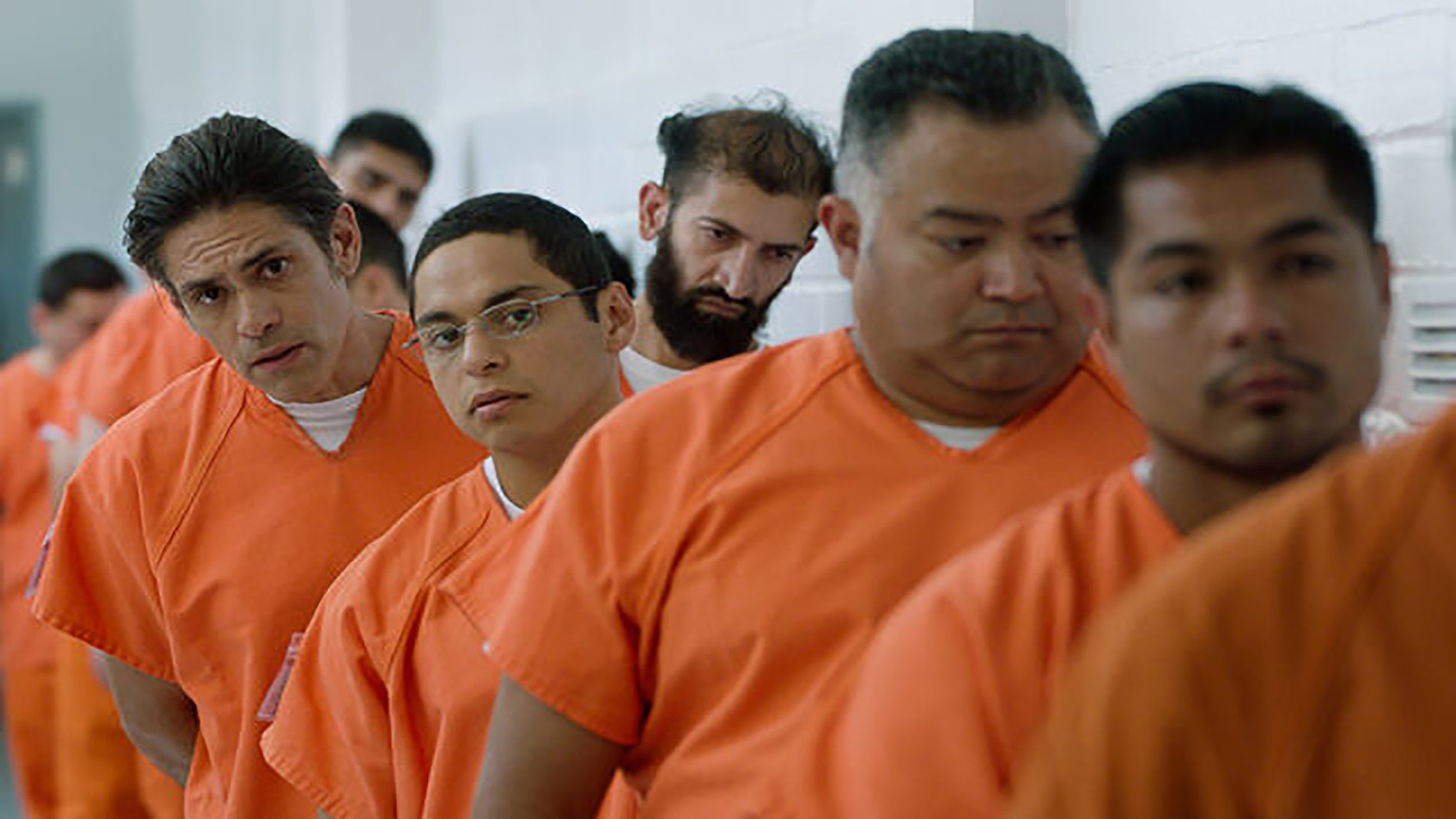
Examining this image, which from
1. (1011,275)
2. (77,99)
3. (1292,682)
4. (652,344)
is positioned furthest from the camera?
(77,99)

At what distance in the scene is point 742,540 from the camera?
1.43m

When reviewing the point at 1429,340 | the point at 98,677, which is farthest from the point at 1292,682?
the point at 98,677

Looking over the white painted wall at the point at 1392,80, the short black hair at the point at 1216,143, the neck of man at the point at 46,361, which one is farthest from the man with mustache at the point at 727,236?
the neck of man at the point at 46,361

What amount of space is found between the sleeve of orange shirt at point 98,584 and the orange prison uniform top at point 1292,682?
1.76 metres

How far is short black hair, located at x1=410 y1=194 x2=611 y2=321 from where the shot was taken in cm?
207

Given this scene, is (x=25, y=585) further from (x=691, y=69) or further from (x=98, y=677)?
(x=691, y=69)

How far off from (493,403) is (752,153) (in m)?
0.69

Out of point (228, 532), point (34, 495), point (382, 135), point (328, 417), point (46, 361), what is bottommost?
point (34, 495)

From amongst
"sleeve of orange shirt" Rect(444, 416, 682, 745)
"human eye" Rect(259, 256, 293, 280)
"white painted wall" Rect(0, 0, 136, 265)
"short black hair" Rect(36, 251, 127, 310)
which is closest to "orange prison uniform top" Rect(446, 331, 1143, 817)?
"sleeve of orange shirt" Rect(444, 416, 682, 745)

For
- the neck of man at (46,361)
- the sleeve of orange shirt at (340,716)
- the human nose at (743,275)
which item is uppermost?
the human nose at (743,275)

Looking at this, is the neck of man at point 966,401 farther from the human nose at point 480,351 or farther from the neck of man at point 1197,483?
the human nose at point 480,351

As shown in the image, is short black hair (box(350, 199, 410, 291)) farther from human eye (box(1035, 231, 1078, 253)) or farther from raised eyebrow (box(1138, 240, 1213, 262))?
raised eyebrow (box(1138, 240, 1213, 262))

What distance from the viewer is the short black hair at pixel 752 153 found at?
2492 mm

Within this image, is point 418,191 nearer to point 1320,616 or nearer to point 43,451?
point 43,451
